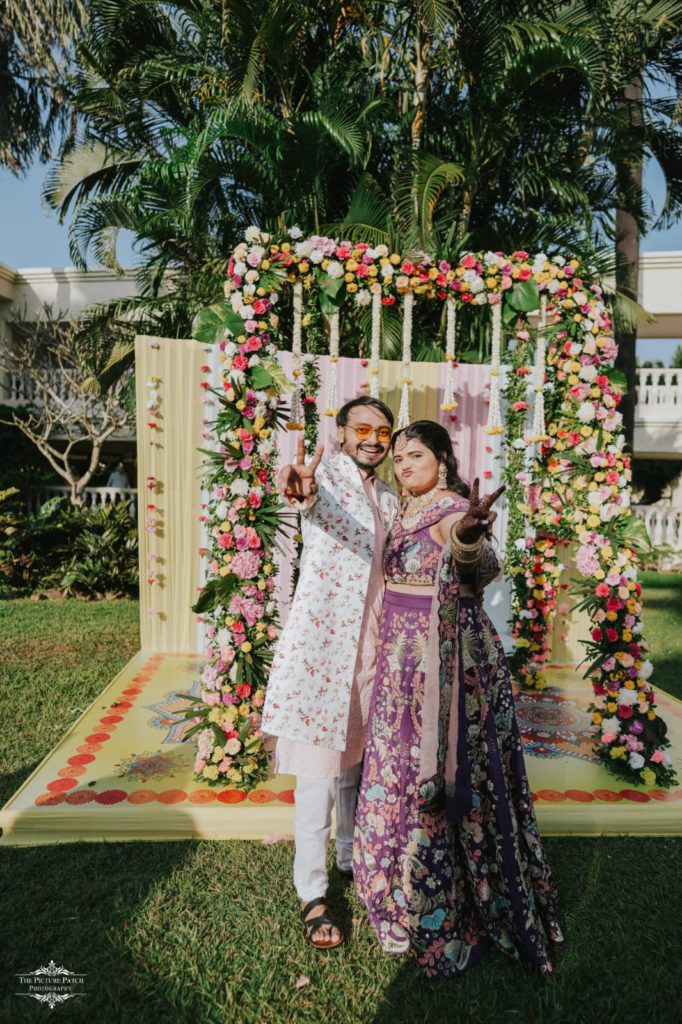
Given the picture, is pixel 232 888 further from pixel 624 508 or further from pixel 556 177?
pixel 556 177

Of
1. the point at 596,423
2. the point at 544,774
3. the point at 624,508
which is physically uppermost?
the point at 596,423

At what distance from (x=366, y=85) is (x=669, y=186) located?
4520 mm

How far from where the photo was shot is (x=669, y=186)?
927cm

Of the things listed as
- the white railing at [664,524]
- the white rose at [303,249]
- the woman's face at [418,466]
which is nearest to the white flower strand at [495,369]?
the white rose at [303,249]

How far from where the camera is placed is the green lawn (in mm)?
2039

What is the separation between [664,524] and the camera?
14438mm

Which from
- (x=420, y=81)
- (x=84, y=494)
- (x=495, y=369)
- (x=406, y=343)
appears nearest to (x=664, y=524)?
(x=420, y=81)

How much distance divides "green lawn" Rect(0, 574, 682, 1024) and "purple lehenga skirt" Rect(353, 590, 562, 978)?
4.5 inches

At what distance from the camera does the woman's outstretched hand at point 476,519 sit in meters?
Result: 1.93

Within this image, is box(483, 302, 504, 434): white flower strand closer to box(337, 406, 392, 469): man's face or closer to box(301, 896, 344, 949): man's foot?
box(337, 406, 392, 469): man's face

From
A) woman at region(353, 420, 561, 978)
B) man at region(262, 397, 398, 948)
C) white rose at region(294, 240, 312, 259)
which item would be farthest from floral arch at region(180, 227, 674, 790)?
woman at region(353, 420, 561, 978)

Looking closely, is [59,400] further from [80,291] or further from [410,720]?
[410,720]

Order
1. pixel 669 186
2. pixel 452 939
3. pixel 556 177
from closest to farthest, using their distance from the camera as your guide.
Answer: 1. pixel 452 939
2. pixel 556 177
3. pixel 669 186

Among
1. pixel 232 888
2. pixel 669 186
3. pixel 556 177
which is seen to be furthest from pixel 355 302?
pixel 669 186
